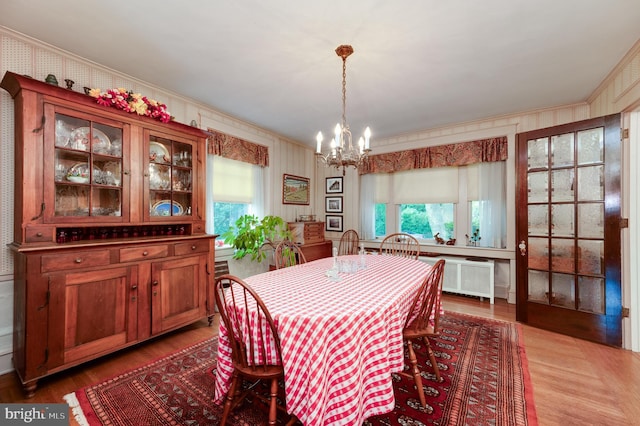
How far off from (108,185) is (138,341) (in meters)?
1.39

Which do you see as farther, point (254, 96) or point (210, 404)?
point (254, 96)

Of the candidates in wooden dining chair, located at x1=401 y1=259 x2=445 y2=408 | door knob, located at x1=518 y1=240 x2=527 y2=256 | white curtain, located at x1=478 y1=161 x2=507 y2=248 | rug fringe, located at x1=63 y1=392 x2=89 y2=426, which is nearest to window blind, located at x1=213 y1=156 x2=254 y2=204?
rug fringe, located at x1=63 y1=392 x2=89 y2=426

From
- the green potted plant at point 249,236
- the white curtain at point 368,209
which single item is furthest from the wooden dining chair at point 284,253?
the white curtain at point 368,209

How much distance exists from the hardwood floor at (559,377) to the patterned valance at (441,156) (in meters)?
2.31

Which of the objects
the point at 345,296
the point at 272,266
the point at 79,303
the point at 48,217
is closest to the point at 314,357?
the point at 345,296

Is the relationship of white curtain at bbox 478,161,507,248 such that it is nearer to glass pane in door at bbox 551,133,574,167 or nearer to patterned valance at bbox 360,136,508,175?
patterned valance at bbox 360,136,508,175

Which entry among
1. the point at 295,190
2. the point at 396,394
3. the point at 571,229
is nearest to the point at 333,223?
the point at 295,190

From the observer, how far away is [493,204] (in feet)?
12.9

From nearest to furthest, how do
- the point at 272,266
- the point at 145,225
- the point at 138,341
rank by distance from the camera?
1. the point at 138,341
2. the point at 145,225
3. the point at 272,266

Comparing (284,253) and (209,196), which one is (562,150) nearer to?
(284,253)

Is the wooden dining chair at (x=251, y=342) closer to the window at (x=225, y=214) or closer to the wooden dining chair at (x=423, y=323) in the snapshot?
the wooden dining chair at (x=423, y=323)

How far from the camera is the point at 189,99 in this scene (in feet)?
10.9

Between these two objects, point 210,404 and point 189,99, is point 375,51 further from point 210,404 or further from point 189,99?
point 210,404

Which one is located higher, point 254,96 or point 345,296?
point 254,96
